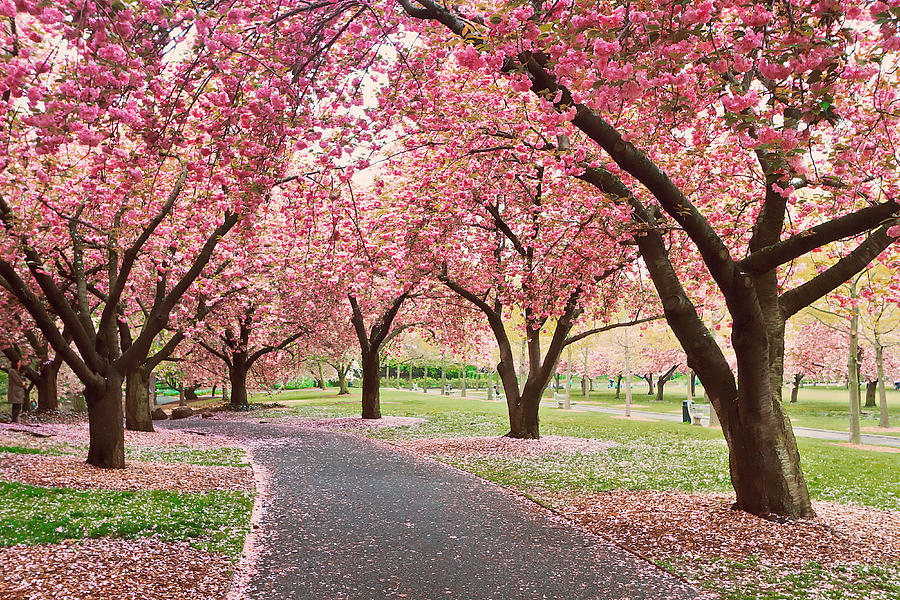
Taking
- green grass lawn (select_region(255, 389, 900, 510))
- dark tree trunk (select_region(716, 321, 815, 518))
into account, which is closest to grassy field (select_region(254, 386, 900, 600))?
green grass lawn (select_region(255, 389, 900, 510))

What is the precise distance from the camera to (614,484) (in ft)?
38.0

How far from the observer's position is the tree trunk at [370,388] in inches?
1061

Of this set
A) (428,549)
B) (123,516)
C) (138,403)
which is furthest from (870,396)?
(123,516)

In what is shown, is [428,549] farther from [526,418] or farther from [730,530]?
[526,418]

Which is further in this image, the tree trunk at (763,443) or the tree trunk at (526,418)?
the tree trunk at (526,418)

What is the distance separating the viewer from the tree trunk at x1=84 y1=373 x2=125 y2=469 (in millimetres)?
11617

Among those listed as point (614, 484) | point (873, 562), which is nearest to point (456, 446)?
point (614, 484)

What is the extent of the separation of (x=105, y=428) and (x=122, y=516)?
4584 mm

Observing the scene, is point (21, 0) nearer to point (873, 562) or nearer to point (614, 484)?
point (873, 562)

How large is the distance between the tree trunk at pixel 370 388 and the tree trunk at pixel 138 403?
348 inches

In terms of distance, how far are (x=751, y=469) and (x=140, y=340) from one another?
35.5ft

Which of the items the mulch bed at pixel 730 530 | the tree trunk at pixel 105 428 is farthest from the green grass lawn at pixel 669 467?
the tree trunk at pixel 105 428

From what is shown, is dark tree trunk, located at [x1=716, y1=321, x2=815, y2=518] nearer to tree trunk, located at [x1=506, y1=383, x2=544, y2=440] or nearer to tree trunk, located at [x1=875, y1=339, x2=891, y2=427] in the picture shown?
tree trunk, located at [x1=506, y1=383, x2=544, y2=440]

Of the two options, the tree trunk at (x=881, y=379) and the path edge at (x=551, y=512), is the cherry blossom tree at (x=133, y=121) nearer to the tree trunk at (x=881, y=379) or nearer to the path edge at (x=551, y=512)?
the path edge at (x=551, y=512)
